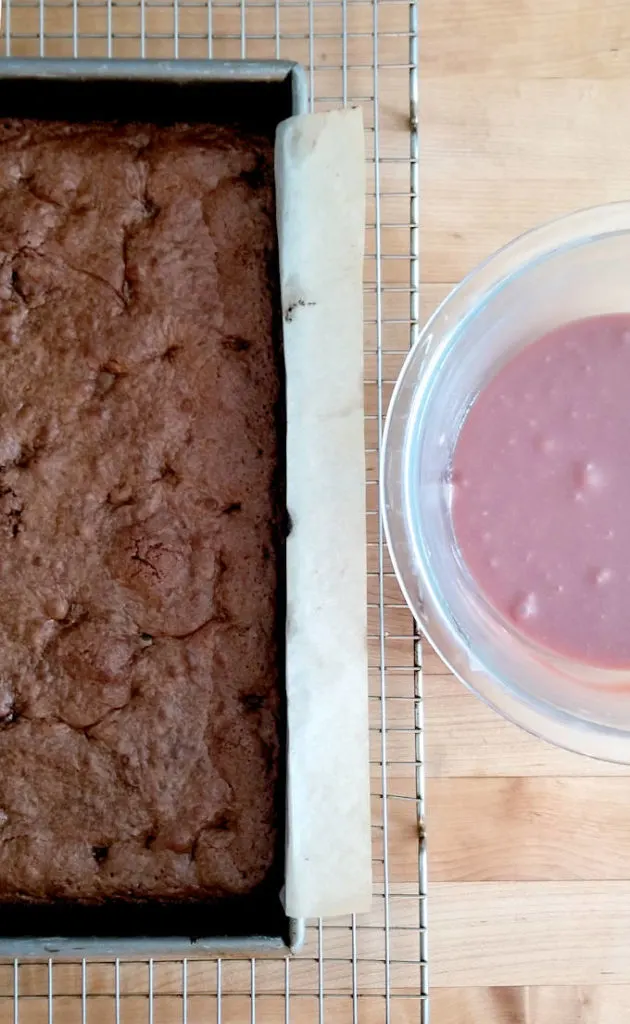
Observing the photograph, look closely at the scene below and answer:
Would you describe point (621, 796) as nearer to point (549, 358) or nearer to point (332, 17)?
point (549, 358)

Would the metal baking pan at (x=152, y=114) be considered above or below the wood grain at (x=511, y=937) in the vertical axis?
above

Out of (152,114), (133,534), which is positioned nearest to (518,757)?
(133,534)

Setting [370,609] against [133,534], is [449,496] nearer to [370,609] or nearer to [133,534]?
[370,609]

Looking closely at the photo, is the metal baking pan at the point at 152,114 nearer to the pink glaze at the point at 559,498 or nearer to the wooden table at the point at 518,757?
the wooden table at the point at 518,757

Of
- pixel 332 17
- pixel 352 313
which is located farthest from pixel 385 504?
pixel 332 17

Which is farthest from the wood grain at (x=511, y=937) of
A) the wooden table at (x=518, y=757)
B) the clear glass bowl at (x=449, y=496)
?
the clear glass bowl at (x=449, y=496)

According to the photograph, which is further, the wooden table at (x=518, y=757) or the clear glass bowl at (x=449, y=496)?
the wooden table at (x=518, y=757)
